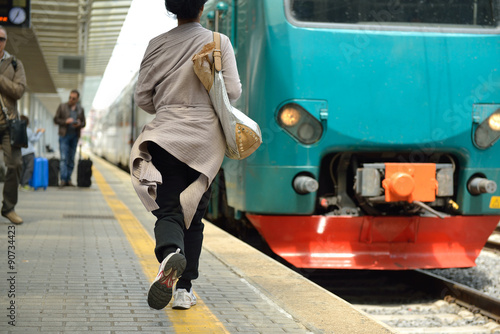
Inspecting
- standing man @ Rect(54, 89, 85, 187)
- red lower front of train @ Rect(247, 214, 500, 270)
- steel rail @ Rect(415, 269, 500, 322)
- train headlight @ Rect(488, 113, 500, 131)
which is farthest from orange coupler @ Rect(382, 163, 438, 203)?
standing man @ Rect(54, 89, 85, 187)

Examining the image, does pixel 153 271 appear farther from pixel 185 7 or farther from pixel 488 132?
pixel 488 132

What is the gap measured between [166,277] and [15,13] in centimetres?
604

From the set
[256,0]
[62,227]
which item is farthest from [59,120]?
[256,0]

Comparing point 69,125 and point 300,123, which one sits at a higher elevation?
point 300,123

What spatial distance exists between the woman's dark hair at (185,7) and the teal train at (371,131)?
201cm

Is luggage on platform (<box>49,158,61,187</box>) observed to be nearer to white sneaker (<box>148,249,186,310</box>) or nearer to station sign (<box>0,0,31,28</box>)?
station sign (<box>0,0,31,28</box>)

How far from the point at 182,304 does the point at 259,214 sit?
2.10 metres

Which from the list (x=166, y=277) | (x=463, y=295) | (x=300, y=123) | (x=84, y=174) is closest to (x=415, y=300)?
(x=463, y=295)

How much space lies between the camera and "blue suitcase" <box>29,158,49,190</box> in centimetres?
1320

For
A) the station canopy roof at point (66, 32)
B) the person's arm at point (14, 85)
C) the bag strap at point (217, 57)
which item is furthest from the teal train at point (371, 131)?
the station canopy roof at point (66, 32)

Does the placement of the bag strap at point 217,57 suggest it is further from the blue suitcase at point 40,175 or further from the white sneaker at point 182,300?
the blue suitcase at point 40,175

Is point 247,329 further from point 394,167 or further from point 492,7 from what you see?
point 492,7

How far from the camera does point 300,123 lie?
5.74 metres

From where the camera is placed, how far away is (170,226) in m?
3.62
